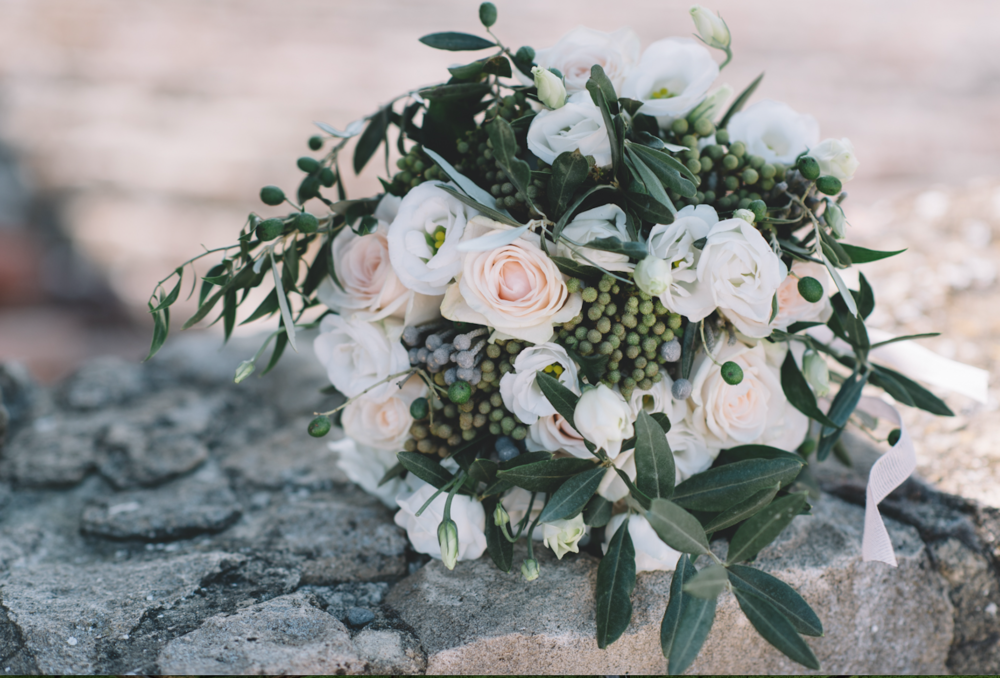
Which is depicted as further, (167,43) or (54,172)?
(167,43)

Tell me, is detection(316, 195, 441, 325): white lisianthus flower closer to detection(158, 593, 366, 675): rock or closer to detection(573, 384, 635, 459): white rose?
detection(573, 384, 635, 459): white rose

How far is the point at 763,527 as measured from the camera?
25.4 inches

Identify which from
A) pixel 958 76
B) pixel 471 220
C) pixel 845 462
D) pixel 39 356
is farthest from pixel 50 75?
pixel 958 76

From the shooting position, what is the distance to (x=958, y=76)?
355cm

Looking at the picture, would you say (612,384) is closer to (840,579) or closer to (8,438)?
(840,579)

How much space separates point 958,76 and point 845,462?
357 cm

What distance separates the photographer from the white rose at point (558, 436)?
0.78m

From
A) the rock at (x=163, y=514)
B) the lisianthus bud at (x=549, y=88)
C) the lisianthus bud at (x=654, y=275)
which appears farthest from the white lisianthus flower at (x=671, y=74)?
the rock at (x=163, y=514)

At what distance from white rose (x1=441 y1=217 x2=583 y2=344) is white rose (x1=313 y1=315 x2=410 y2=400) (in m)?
0.15

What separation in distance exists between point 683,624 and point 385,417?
437 mm

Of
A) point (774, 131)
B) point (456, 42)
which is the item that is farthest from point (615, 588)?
point (456, 42)

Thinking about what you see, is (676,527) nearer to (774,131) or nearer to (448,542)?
(448,542)

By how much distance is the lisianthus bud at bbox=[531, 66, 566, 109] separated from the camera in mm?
719

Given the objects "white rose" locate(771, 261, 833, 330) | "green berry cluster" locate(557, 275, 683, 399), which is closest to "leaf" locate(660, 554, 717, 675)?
"green berry cluster" locate(557, 275, 683, 399)
